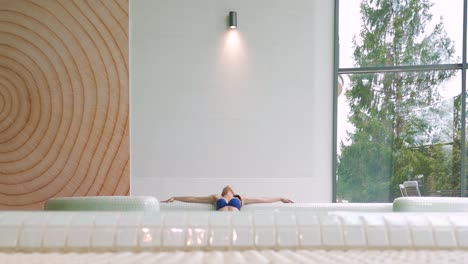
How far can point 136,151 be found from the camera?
4688 millimetres

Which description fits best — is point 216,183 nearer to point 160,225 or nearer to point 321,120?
point 321,120

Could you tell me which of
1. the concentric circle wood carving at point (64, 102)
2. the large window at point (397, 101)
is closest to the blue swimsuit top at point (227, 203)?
the concentric circle wood carving at point (64, 102)

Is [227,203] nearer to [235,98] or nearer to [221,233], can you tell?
[221,233]

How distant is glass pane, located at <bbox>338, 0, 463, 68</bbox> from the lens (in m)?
4.67

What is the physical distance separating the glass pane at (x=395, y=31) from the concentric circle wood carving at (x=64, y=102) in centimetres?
249

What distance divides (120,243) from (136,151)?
4168 mm

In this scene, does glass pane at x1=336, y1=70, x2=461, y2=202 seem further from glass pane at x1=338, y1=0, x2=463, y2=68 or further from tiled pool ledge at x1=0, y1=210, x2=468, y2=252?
tiled pool ledge at x1=0, y1=210, x2=468, y2=252

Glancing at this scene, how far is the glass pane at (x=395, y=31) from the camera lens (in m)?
4.67

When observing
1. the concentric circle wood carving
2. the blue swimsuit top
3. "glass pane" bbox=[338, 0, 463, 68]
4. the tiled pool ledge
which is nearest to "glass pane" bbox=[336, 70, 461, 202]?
"glass pane" bbox=[338, 0, 463, 68]

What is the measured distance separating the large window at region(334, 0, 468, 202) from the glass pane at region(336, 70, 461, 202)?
1cm

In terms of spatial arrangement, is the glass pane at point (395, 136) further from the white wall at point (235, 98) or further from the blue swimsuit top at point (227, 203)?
the blue swimsuit top at point (227, 203)

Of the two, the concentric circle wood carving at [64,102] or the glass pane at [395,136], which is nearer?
the concentric circle wood carving at [64,102]

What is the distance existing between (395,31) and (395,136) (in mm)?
1205

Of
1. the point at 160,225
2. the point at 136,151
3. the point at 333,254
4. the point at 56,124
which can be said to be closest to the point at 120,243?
the point at 160,225
